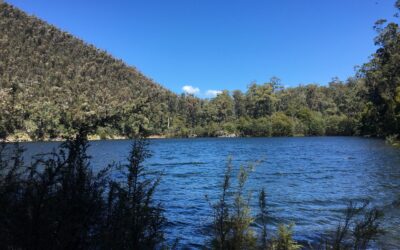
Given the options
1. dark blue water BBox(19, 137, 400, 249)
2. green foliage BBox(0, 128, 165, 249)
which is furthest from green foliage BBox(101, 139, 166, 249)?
dark blue water BBox(19, 137, 400, 249)

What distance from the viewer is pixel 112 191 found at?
17.1 ft

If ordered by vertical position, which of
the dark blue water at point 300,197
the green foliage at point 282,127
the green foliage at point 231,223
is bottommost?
the dark blue water at point 300,197

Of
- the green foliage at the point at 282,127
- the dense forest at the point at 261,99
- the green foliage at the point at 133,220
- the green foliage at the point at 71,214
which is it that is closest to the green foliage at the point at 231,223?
Result: the green foliage at the point at 133,220

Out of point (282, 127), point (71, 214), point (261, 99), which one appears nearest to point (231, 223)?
point (71, 214)

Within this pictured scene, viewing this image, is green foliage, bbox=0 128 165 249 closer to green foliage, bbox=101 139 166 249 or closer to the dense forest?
green foliage, bbox=101 139 166 249

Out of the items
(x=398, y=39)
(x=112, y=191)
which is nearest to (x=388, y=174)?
(x=112, y=191)

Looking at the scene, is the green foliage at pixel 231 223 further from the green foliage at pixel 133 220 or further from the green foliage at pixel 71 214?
the green foliage at pixel 71 214

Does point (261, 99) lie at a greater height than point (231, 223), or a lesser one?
greater

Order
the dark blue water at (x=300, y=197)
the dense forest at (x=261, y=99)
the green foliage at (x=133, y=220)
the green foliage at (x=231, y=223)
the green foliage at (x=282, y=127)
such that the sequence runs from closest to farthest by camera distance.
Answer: the green foliage at (x=133, y=220) < the green foliage at (x=231, y=223) < the dark blue water at (x=300, y=197) < the dense forest at (x=261, y=99) < the green foliage at (x=282, y=127)

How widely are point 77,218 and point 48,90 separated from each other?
148490 millimetres

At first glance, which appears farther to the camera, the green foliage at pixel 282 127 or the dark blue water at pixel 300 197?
the green foliage at pixel 282 127

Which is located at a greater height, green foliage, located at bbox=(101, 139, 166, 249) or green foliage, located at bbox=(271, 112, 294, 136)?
green foliage, located at bbox=(271, 112, 294, 136)

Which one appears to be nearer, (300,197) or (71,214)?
(71,214)

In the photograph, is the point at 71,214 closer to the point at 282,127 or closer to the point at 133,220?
the point at 133,220
